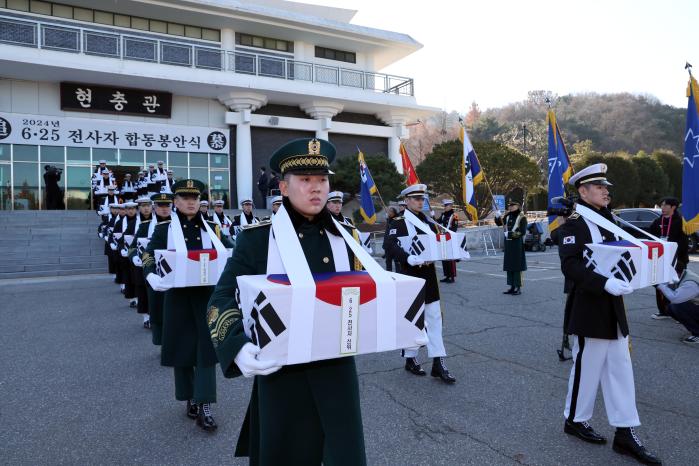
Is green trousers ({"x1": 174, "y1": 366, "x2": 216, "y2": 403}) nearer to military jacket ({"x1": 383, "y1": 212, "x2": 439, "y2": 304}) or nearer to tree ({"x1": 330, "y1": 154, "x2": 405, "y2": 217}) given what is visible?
military jacket ({"x1": 383, "y1": 212, "x2": 439, "y2": 304})

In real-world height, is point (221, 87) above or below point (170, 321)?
above

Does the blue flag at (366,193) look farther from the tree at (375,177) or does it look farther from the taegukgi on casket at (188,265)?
the taegukgi on casket at (188,265)

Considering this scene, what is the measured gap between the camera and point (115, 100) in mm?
23703

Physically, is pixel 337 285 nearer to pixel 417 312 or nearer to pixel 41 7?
pixel 417 312

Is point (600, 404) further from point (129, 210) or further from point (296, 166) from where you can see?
point (129, 210)

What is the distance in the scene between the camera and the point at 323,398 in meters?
2.26

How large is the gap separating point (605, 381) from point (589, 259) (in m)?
0.97

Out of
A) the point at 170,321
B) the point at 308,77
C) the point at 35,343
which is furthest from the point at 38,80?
the point at 170,321

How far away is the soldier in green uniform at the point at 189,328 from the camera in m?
4.30

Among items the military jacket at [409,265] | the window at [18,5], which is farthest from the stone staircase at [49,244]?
the military jacket at [409,265]

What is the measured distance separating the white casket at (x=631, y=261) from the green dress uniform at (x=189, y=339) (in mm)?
3237

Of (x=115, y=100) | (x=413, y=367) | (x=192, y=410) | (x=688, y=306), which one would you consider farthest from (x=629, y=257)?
(x=115, y=100)

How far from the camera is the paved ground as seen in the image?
3.77 metres

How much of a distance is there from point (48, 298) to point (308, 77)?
19.8 metres
